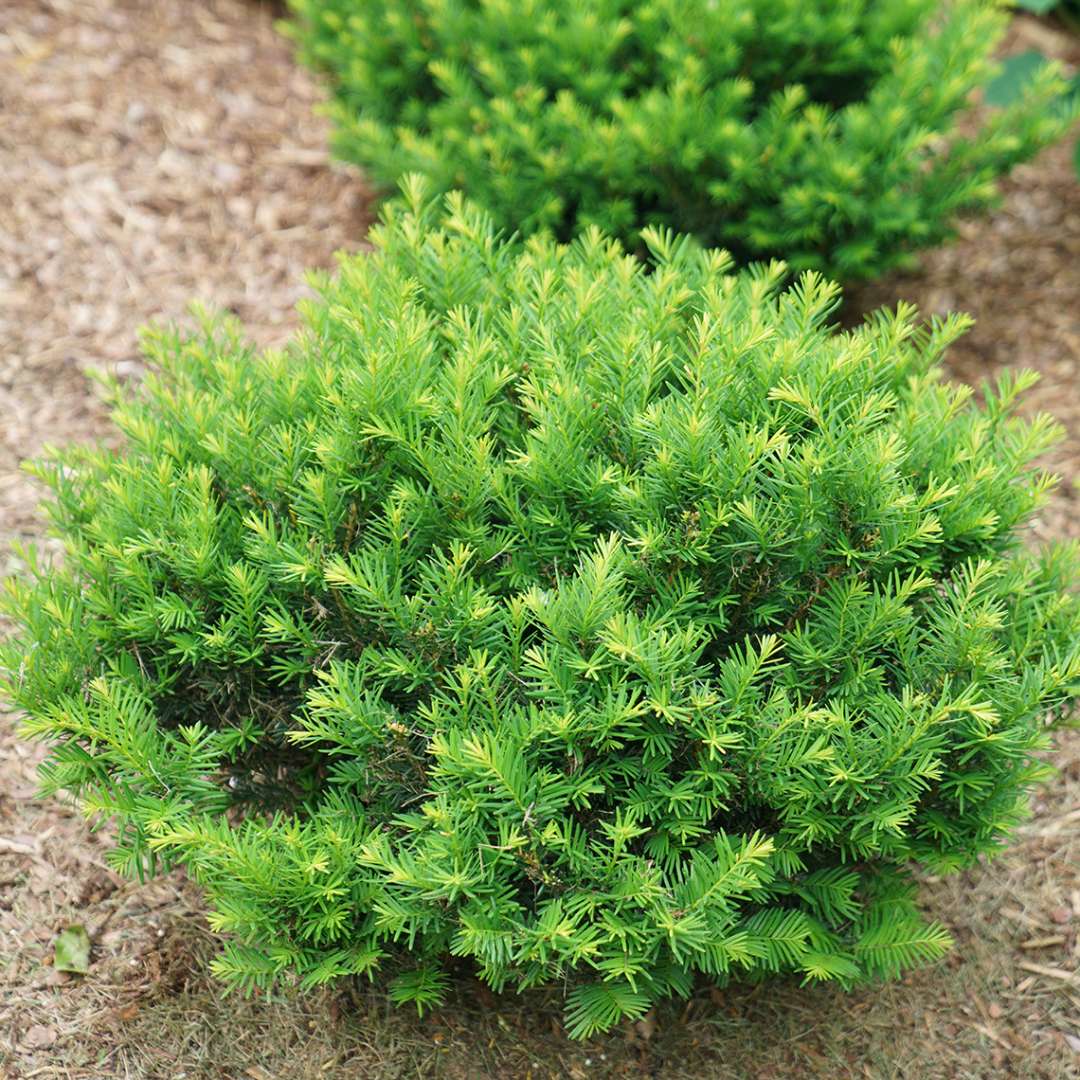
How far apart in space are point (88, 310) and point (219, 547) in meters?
2.11

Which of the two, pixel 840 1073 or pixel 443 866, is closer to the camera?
pixel 443 866

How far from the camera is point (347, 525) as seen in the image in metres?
2.20

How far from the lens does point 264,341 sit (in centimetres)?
394

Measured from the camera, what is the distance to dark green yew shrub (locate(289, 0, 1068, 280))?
346 centimetres

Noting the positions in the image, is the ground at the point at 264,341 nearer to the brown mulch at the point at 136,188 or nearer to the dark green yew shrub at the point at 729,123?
the brown mulch at the point at 136,188

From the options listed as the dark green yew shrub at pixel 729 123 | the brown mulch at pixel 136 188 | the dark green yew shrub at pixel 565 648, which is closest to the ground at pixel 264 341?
the brown mulch at pixel 136 188

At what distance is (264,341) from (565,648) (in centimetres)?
234

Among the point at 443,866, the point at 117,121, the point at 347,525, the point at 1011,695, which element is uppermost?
the point at 1011,695

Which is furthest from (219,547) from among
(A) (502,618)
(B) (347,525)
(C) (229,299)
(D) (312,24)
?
(D) (312,24)

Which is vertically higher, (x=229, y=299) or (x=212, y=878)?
(x=212, y=878)

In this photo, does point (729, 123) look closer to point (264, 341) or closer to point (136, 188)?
point (264, 341)

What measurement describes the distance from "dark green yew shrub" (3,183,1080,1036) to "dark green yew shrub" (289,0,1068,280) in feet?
4.10

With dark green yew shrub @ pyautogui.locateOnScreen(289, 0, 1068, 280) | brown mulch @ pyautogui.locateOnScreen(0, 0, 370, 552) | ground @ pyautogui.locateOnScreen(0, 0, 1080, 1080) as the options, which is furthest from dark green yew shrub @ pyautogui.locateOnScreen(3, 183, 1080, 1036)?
brown mulch @ pyautogui.locateOnScreen(0, 0, 370, 552)

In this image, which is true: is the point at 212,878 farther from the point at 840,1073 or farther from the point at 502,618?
the point at 840,1073
